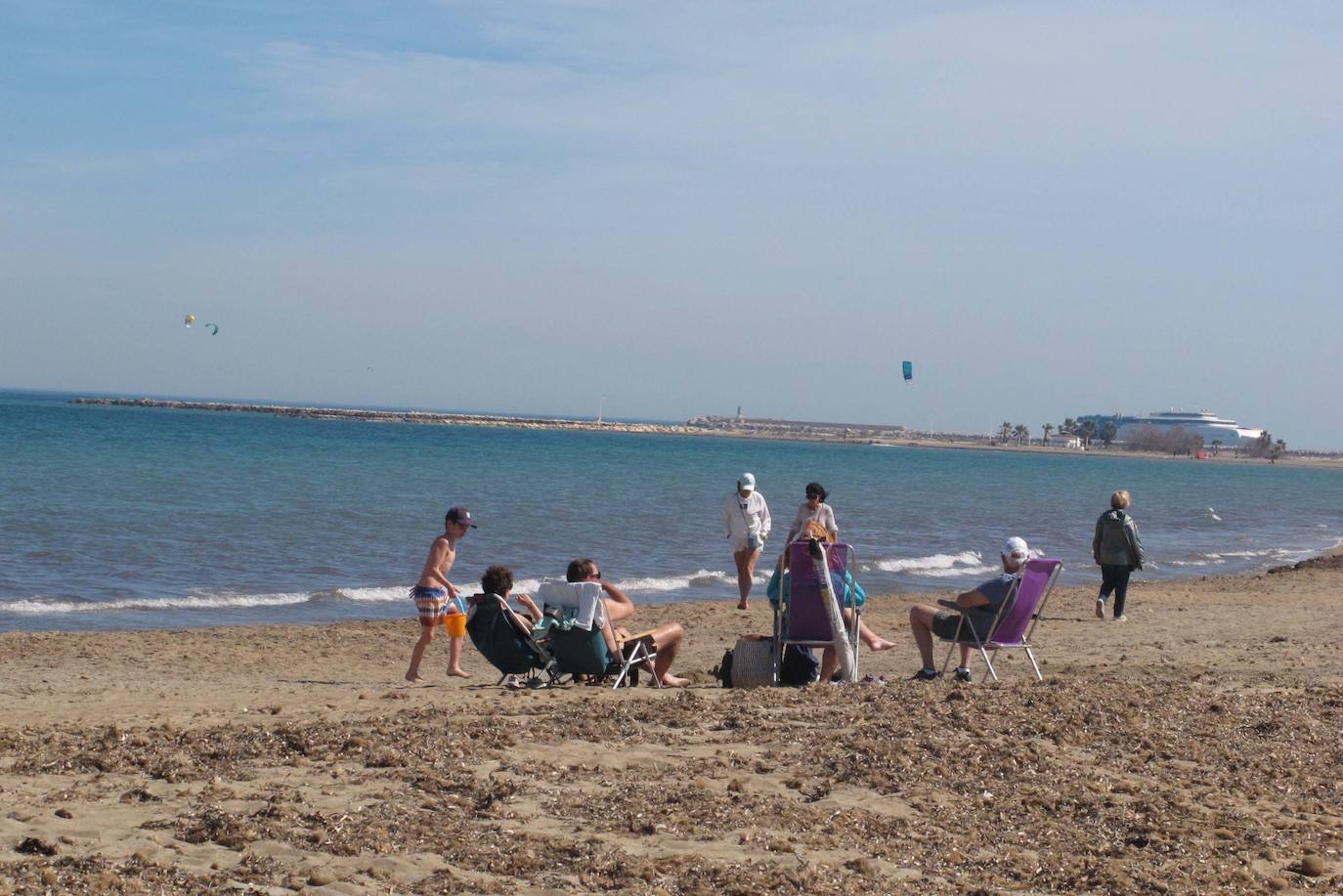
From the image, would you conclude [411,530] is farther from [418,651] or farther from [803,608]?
[803,608]

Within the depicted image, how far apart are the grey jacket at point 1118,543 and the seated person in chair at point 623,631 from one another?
18.0 ft

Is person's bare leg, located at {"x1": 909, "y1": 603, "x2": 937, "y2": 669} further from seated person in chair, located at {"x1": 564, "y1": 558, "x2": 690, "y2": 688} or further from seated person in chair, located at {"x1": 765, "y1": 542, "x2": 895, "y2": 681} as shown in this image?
seated person in chair, located at {"x1": 564, "y1": 558, "x2": 690, "y2": 688}

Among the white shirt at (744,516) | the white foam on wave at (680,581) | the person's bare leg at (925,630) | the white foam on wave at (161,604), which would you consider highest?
the white shirt at (744,516)

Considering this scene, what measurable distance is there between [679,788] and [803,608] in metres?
3.08

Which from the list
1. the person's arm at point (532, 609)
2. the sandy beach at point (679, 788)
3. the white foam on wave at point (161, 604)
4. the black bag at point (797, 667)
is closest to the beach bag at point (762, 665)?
the black bag at point (797, 667)

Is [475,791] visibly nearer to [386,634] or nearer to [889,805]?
[889,805]

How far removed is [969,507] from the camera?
3906 centimetres

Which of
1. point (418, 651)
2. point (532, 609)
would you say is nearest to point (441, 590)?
point (418, 651)

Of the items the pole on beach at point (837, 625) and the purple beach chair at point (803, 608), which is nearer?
the pole on beach at point (837, 625)

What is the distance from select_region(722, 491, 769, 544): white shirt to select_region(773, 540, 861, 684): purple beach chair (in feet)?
14.7

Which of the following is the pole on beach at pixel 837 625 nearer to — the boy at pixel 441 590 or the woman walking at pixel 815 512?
the woman walking at pixel 815 512

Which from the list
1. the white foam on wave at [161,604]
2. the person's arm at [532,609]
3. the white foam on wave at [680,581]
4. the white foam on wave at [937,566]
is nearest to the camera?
the person's arm at [532,609]

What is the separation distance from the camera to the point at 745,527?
1322 centimetres

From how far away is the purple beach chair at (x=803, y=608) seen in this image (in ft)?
28.0
